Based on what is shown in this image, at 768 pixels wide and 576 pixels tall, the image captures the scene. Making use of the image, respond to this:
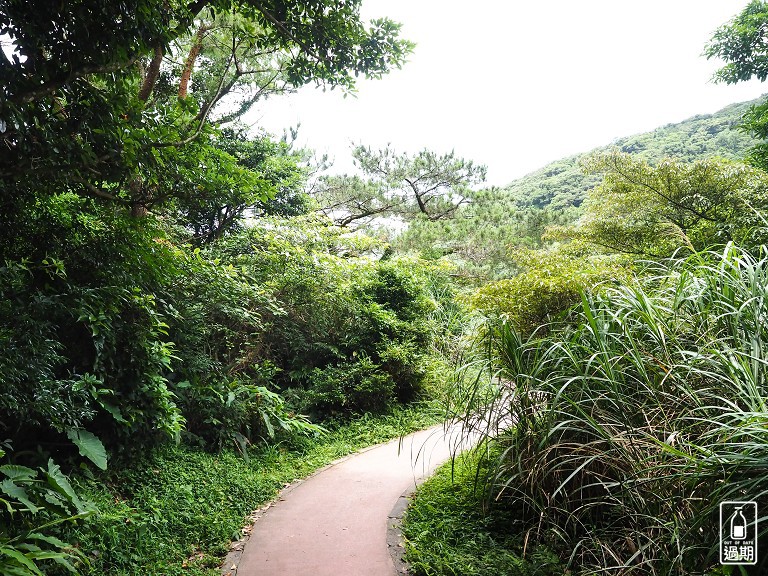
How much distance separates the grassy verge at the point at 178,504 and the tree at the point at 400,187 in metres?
8.94

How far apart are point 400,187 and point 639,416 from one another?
1115 cm

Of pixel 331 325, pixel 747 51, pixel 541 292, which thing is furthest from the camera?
pixel 747 51

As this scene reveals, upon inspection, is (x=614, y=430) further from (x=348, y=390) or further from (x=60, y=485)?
(x=348, y=390)

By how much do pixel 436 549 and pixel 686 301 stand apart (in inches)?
102

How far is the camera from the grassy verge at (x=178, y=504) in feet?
9.73

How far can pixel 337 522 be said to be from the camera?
3859 millimetres

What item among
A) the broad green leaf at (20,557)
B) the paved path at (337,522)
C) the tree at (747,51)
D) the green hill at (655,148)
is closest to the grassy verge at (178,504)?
the paved path at (337,522)

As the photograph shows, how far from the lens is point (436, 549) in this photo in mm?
3170

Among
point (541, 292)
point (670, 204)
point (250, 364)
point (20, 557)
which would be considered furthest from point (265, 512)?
point (670, 204)

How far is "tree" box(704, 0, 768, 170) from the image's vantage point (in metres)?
9.50

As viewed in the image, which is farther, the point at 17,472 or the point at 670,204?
the point at 670,204

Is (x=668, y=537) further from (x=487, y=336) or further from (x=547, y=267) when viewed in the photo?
(x=547, y=267)

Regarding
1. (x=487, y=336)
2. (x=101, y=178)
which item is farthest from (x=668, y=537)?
(x=101, y=178)

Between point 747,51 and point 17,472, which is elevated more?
point 747,51
